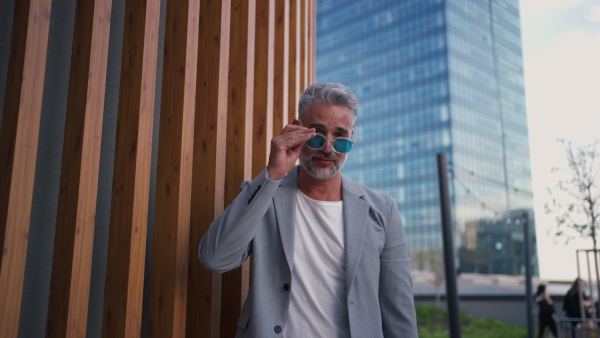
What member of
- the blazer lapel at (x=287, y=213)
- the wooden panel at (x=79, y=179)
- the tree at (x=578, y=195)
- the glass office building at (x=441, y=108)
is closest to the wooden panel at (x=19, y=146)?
the wooden panel at (x=79, y=179)

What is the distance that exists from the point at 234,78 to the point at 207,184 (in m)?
0.70

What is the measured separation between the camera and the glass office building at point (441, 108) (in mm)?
71000

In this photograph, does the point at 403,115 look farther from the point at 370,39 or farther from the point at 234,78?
the point at 234,78

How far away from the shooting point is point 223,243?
1.85m

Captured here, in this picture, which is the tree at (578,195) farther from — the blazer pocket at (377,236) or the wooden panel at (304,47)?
the blazer pocket at (377,236)

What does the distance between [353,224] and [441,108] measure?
72.3 metres

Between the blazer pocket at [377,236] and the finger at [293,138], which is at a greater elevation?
the finger at [293,138]

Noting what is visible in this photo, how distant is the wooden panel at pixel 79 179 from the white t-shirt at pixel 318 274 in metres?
0.79

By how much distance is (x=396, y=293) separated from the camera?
2086 mm

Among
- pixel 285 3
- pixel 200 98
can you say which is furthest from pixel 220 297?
pixel 285 3

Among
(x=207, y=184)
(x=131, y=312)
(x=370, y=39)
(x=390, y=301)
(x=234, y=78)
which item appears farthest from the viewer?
(x=370, y=39)

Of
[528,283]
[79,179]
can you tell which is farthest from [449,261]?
[528,283]

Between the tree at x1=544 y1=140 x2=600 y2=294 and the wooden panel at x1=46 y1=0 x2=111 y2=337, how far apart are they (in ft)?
40.7

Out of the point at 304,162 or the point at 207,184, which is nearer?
the point at 304,162
